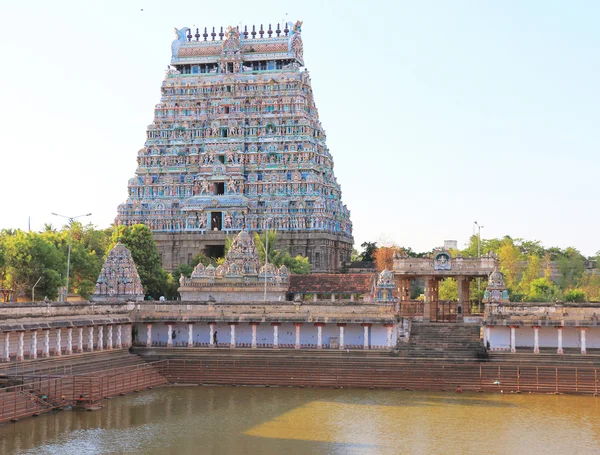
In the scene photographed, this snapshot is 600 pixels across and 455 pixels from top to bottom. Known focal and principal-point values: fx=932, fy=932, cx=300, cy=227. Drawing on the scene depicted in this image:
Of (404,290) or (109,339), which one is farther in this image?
(404,290)

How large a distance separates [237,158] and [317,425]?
65229mm

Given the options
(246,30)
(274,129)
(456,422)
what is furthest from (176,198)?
(456,422)

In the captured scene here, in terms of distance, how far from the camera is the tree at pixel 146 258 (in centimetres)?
8056

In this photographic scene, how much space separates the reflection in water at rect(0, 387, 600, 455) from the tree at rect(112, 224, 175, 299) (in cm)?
3583

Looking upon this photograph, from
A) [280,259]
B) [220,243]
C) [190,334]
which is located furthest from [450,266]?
[220,243]

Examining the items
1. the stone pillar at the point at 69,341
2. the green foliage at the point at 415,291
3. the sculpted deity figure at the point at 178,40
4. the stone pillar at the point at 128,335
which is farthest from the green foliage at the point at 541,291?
the sculpted deity figure at the point at 178,40

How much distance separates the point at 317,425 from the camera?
3722 centimetres

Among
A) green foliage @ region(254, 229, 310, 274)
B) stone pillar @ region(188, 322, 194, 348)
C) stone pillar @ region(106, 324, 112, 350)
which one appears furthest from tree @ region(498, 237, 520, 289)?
stone pillar @ region(106, 324, 112, 350)

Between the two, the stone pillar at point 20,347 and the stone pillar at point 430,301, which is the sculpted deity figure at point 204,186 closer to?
the stone pillar at point 430,301

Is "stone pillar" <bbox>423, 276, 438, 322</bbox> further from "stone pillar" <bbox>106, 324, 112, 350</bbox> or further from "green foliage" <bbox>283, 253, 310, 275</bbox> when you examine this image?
"green foliage" <bbox>283, 253, 310, 275</bbox>

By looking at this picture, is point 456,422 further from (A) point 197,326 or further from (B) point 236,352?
(A) point 197,326

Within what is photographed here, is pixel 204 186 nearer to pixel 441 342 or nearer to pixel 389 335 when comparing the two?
pixel 389 335

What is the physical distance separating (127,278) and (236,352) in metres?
9.89

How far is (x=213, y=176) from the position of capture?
99.3m
